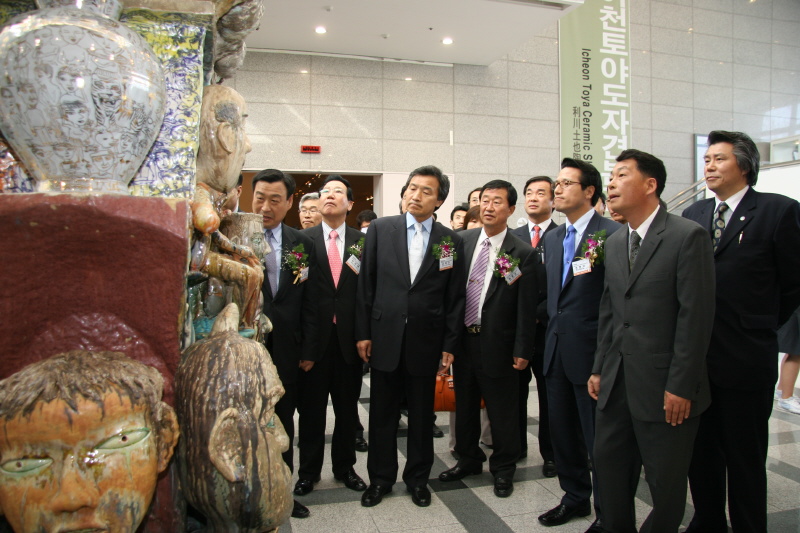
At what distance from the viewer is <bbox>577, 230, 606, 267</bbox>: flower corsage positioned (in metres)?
2.49

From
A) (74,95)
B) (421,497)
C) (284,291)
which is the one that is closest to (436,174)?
(284,291)

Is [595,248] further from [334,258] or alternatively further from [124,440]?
[124,440]

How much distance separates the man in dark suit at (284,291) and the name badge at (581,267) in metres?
1.33

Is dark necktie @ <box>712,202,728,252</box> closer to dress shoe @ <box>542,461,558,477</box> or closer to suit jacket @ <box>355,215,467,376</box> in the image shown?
suit jacket @ <box>355,215,467,376</box>

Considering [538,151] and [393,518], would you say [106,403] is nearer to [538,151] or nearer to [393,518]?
[393,518]

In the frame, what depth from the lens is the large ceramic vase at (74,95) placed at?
0.91 m

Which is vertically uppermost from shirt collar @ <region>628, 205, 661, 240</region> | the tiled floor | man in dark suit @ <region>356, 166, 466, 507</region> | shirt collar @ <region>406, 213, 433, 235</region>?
shirt collar @ <region>406, 213, 433, 235</region>

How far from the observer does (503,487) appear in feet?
9.20

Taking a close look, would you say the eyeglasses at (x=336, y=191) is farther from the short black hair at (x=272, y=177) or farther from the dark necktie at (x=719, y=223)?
the dark necktie at (x=719, y=223)

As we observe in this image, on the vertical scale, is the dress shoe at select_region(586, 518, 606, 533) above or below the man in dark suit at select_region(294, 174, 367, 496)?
below

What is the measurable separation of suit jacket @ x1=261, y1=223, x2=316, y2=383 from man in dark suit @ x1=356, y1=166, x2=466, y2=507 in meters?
0.28

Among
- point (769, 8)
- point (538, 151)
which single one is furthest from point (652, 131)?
point (769, 8)

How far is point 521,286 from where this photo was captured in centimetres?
293

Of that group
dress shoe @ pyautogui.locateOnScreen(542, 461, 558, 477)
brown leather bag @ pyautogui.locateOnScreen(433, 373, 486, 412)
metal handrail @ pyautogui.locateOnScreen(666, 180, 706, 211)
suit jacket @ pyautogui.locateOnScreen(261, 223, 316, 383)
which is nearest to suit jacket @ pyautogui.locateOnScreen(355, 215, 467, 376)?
suit jacket @ pyautogui.locateOnScreen(261, 223, 316, 383)
